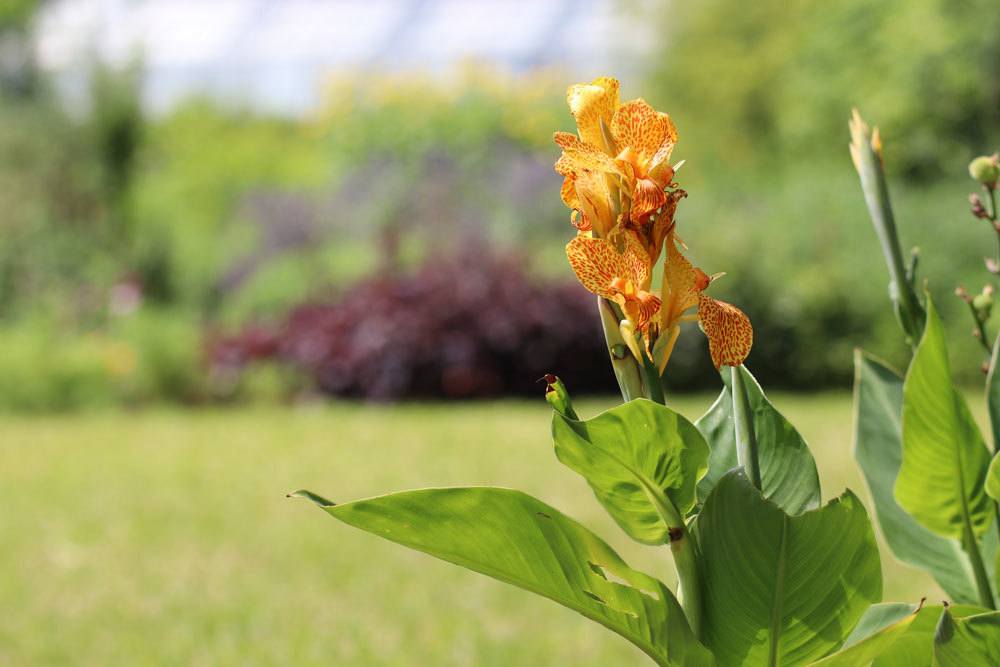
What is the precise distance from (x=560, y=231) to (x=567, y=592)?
9.28 metres

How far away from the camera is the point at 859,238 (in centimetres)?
821

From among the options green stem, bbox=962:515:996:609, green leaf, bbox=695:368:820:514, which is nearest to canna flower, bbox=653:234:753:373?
green leaf, bbox=695:368:820:514

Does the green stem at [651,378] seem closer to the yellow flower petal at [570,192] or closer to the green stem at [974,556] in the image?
the yellow flower petal at [570,192]

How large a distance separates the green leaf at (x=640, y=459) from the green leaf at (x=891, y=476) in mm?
378

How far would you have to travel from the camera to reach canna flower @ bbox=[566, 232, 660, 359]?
2.21 ft

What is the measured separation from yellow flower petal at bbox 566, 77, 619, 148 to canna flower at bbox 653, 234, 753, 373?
0.09 m

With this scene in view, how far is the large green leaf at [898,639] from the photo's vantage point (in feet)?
2.39

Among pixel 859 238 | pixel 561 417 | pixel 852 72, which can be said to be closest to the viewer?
pixel 561 417

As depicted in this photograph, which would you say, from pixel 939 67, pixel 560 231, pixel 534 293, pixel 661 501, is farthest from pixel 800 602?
A: pixel 939 67

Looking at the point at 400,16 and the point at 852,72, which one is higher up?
the point at 400,16

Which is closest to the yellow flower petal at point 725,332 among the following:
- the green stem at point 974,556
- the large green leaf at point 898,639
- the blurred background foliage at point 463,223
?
the large green leaf at point 898,639

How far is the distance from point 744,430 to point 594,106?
230 mm

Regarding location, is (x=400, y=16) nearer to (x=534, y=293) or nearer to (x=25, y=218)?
(x=25, y=218)

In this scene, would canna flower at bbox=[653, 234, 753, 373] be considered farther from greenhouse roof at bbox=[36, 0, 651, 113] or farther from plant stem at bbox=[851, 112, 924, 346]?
greenhouse roof at bbox=[36, 0, 651, 113]
